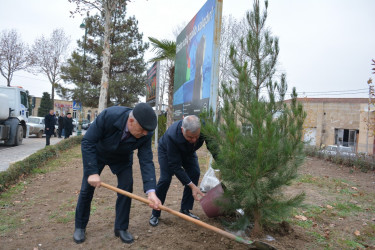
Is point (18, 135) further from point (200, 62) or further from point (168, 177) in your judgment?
point (168, 177)

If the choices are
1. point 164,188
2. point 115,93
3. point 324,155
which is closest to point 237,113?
point 164,188

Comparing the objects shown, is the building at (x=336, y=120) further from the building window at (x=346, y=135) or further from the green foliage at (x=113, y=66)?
the green foliage at (x=113, y=66)

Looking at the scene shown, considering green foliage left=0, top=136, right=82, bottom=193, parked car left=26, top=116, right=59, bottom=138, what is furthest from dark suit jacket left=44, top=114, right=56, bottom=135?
parked car left=26, top=116, right=59, bottom=138

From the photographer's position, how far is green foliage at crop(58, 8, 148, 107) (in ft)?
78.5

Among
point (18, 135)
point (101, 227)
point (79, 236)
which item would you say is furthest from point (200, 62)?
point (18, 135)

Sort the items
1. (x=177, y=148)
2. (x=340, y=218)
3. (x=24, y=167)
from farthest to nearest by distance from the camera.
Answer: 1. (x=24, y=167)
2. (x=340, y=218)
3. (x=177, y=148)

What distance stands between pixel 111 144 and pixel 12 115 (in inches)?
439

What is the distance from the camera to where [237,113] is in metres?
2.75

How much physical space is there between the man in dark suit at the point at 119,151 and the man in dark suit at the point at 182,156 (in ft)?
1.16

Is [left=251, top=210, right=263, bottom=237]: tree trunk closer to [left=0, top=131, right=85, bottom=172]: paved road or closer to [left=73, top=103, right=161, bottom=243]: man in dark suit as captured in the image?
[left=73, top=103, right=161, bottom=243]: man in dark suit

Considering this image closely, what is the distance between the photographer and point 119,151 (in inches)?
117

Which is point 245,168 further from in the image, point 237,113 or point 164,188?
point 164,188

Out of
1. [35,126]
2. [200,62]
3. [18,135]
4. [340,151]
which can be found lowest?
[18,135]

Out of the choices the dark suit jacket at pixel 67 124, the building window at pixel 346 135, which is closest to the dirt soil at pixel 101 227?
the dark suit jacket at pixel 67 124
